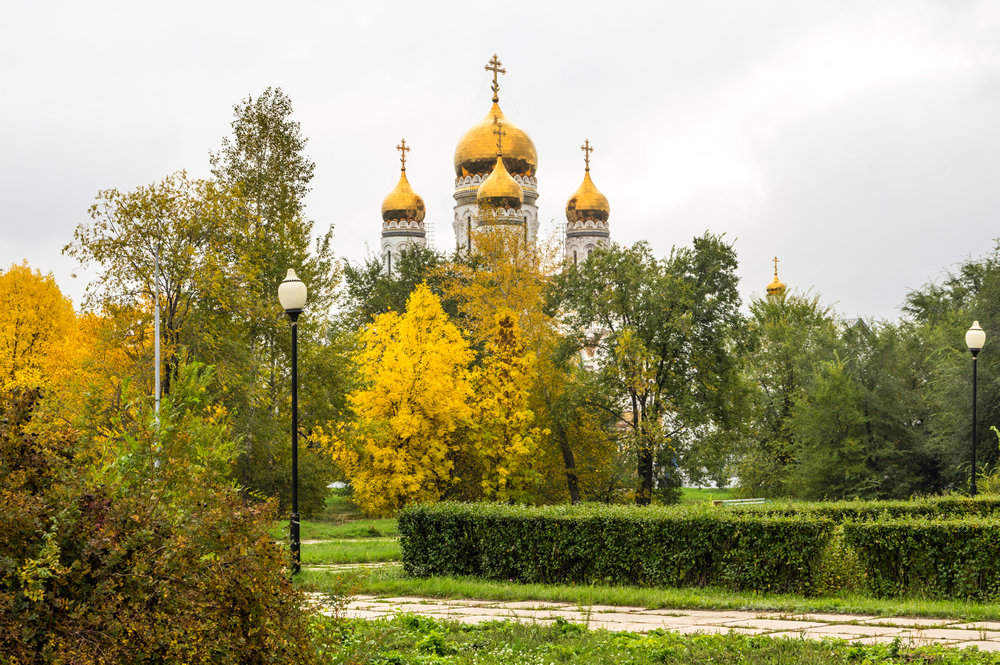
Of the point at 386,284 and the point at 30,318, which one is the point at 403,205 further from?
the point at 30,318

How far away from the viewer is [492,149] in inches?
2350

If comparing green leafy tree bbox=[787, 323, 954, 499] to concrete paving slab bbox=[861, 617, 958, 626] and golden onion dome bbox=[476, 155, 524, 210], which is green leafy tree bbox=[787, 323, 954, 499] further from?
golden onion dome bbox=[476, 155, 524, 210]

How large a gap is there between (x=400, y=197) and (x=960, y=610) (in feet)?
202

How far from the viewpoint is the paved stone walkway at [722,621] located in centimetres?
809

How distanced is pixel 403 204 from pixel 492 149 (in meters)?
10.9

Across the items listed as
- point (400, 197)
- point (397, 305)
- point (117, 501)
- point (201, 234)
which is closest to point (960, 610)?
point (117, 501)

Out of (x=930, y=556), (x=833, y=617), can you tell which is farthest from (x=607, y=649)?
(x=930, y=556)

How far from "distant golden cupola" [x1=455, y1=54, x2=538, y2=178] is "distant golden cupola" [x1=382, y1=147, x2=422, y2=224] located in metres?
7.84

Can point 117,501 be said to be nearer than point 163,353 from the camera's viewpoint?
Yes

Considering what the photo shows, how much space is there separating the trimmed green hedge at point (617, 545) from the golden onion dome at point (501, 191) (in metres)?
39.6

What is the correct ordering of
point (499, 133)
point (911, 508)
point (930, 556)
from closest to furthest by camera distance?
point (930, 556) < point (911, 508) < point (499, 133)

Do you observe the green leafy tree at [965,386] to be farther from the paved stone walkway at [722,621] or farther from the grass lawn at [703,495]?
the paved stone walkway at [722,621]

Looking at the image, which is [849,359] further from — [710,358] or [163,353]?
[163,353]

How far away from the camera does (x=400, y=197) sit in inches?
2702
